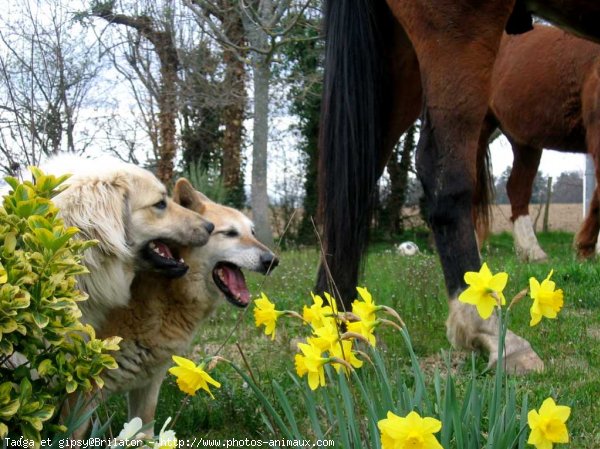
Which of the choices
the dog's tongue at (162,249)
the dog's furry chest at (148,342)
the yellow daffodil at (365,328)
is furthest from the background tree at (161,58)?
the yellow daffodil at (365,328)

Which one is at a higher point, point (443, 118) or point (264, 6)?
point (264, 6)

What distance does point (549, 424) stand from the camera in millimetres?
1546

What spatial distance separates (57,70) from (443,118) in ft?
32.7

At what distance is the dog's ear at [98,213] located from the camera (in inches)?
110

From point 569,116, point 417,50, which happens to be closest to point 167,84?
point 569,116

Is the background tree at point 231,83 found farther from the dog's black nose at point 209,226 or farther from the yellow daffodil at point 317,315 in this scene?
the yellow daffodil at point 317,315

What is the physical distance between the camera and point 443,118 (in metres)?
3.66

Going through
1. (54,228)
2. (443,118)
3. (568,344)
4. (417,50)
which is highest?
(417,50)

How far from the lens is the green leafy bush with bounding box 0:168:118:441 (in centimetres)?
191

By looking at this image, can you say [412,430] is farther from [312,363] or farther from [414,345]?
[414,345]

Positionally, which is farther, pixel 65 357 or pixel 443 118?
pixel 443 118

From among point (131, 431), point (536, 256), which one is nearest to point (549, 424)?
point (131, 431)

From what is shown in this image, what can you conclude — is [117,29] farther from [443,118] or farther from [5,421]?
[5,421]

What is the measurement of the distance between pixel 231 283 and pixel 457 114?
138 cm
